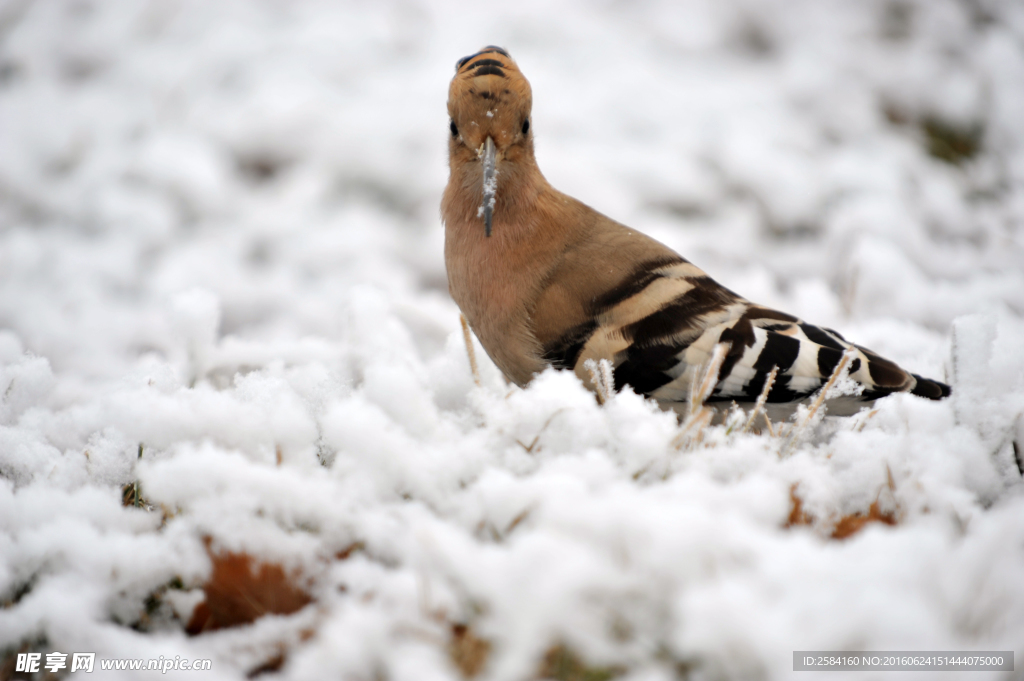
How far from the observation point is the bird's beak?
5.39 feet

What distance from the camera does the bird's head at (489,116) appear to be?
167 cm

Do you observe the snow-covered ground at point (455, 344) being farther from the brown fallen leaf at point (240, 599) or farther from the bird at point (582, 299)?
the bird at point (582, 299)

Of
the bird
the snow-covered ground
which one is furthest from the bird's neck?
the snow-covered ground

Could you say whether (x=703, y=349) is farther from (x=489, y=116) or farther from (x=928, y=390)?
(x=489, y=116)

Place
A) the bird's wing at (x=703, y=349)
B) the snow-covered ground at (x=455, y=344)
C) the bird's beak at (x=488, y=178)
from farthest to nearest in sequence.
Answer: the bird's beak at (x=488, y=178), the bird's wing at (x=703, y=349), the snow-covered ground at (x=455, y=344)

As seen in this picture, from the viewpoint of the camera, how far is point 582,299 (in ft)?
5.32

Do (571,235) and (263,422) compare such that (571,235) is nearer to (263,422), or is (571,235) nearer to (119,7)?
(263,422)

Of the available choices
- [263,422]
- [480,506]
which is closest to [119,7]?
[263,422]

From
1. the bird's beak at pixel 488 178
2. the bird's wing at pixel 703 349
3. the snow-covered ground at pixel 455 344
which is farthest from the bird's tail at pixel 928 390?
the bird's beak at pixel 488 178

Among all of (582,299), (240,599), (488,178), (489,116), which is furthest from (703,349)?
(240,599)

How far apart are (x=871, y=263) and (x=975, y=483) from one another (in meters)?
2.05

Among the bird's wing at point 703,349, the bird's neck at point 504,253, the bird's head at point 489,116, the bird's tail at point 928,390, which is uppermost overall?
the bird's head at point 489,116

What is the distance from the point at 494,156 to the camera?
1674 mm

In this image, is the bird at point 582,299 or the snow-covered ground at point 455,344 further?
the bird at point 582,299
